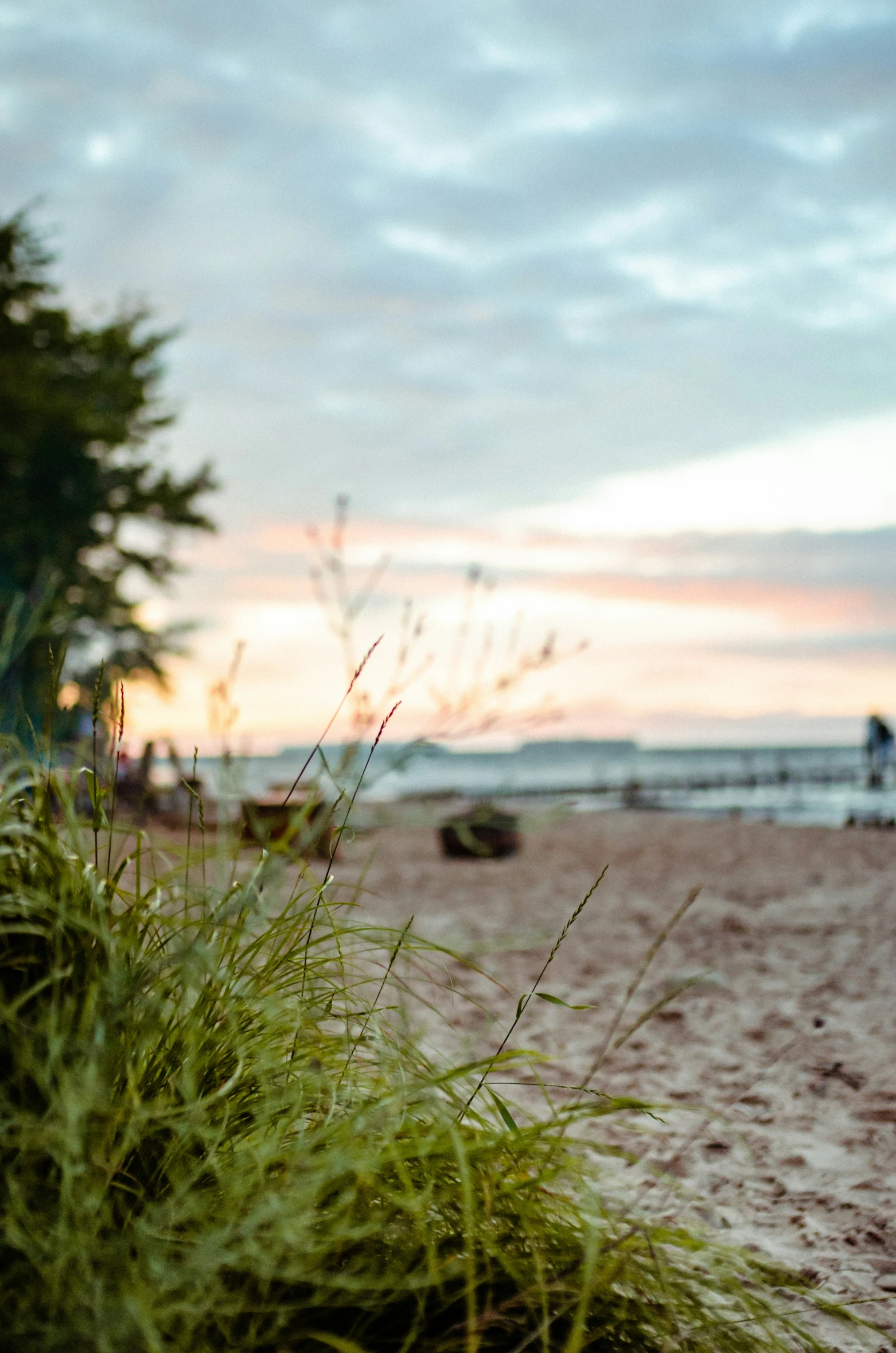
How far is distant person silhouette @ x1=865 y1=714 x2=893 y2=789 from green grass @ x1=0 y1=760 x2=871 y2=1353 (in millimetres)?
29014

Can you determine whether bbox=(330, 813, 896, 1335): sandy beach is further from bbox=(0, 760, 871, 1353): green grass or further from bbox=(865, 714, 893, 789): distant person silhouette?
bbox=(865, 714, 893, 789): distant person silhouette

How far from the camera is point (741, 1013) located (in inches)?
233

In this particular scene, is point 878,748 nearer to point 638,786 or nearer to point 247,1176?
point 638,786

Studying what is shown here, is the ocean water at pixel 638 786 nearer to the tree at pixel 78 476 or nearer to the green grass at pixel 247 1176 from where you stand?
the green grass at pixel 247 1176

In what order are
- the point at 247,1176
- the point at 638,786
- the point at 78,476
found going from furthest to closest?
the point at 638,786, the point at 78,476, the point at 247,1176

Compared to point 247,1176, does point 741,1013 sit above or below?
below

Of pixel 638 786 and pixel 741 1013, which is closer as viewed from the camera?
pixel 741 1013

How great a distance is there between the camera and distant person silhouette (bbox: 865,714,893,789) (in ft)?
95.7

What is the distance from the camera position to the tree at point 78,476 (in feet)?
83.7

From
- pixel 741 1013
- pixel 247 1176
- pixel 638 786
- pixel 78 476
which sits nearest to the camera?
pixel 247 1176

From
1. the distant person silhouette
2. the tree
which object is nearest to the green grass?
the tree

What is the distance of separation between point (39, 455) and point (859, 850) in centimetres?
2118

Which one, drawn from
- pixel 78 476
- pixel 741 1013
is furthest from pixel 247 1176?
pixel 78 476

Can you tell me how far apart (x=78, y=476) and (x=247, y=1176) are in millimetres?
27875
